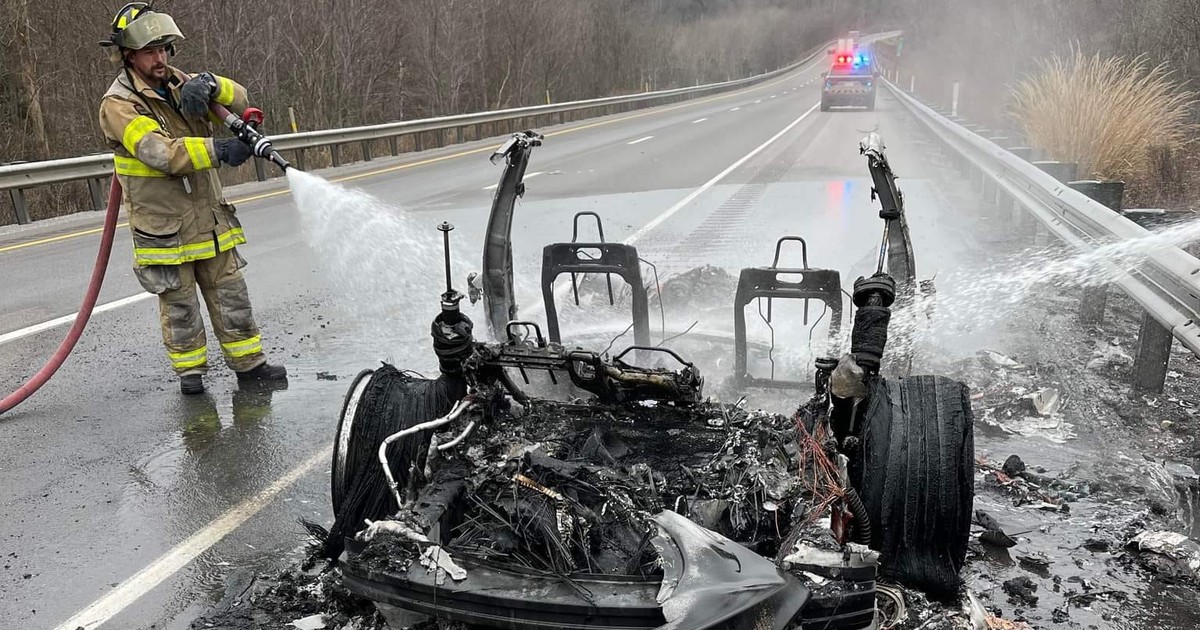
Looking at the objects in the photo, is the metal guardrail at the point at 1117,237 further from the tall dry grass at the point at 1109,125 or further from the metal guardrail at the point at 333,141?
the metal guardrail at the point at 333,141

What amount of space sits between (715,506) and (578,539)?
0.48 meters

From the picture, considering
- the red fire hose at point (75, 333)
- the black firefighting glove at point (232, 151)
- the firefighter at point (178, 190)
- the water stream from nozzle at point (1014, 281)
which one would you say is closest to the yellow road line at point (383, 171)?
the red fire hose at point (75, 333)

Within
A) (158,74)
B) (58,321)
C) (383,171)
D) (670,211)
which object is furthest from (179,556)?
(383,171)

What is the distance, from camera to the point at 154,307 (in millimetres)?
7984

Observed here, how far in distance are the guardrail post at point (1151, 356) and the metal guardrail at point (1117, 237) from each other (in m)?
0.22

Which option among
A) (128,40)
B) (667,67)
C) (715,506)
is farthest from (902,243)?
(667,67)

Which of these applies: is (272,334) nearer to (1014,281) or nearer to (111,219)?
(111,219)

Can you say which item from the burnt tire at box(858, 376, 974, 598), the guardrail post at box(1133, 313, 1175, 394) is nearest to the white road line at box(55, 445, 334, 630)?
the burnt tire at box(858, 376, 974, 598)

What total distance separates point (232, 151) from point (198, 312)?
4.16ft

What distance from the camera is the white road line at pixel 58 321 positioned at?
280 inches

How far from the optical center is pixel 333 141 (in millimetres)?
18141

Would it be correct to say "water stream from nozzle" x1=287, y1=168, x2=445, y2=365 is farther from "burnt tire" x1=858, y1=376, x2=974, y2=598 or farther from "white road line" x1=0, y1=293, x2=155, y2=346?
"burnt tire" x1=858, y1=376, x2=974, y2=598

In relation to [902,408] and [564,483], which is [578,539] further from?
[902,408]

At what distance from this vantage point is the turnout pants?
5816mm
